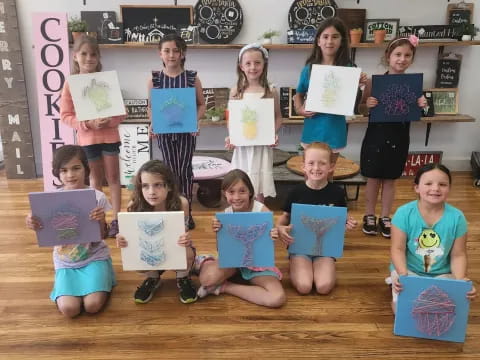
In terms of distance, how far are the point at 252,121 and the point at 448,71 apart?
2.51 meters

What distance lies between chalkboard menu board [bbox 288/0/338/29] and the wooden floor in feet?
7.62

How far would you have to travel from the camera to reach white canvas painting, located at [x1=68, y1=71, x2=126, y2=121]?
2.64 m

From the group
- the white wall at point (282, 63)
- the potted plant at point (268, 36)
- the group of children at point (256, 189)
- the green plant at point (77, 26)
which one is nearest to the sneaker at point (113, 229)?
the group of children at point (256, 189)

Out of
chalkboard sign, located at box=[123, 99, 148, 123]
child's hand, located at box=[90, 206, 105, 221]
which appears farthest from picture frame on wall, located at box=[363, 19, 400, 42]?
child's hand, located at box=[90, 206, 105, 221]

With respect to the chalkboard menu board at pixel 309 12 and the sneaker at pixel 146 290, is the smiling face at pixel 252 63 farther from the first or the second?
the chalkboard menu board at pixel 309 12

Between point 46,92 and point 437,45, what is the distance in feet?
10.7

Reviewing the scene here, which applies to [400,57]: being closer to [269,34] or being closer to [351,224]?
[351,224]

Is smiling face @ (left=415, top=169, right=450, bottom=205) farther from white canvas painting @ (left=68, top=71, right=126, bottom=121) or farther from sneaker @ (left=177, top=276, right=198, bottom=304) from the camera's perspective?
white canvas painting @ (left=68, top=71, right=126, bottom=121)

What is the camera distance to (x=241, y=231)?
84.8 inches

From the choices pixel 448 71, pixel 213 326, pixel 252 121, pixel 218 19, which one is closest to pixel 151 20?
pixel 218 19

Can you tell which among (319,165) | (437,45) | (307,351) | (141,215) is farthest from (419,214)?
(437,45)

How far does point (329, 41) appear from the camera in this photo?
2.58m

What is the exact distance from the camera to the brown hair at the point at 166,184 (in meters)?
2.13

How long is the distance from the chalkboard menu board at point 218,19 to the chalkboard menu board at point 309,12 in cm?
47
